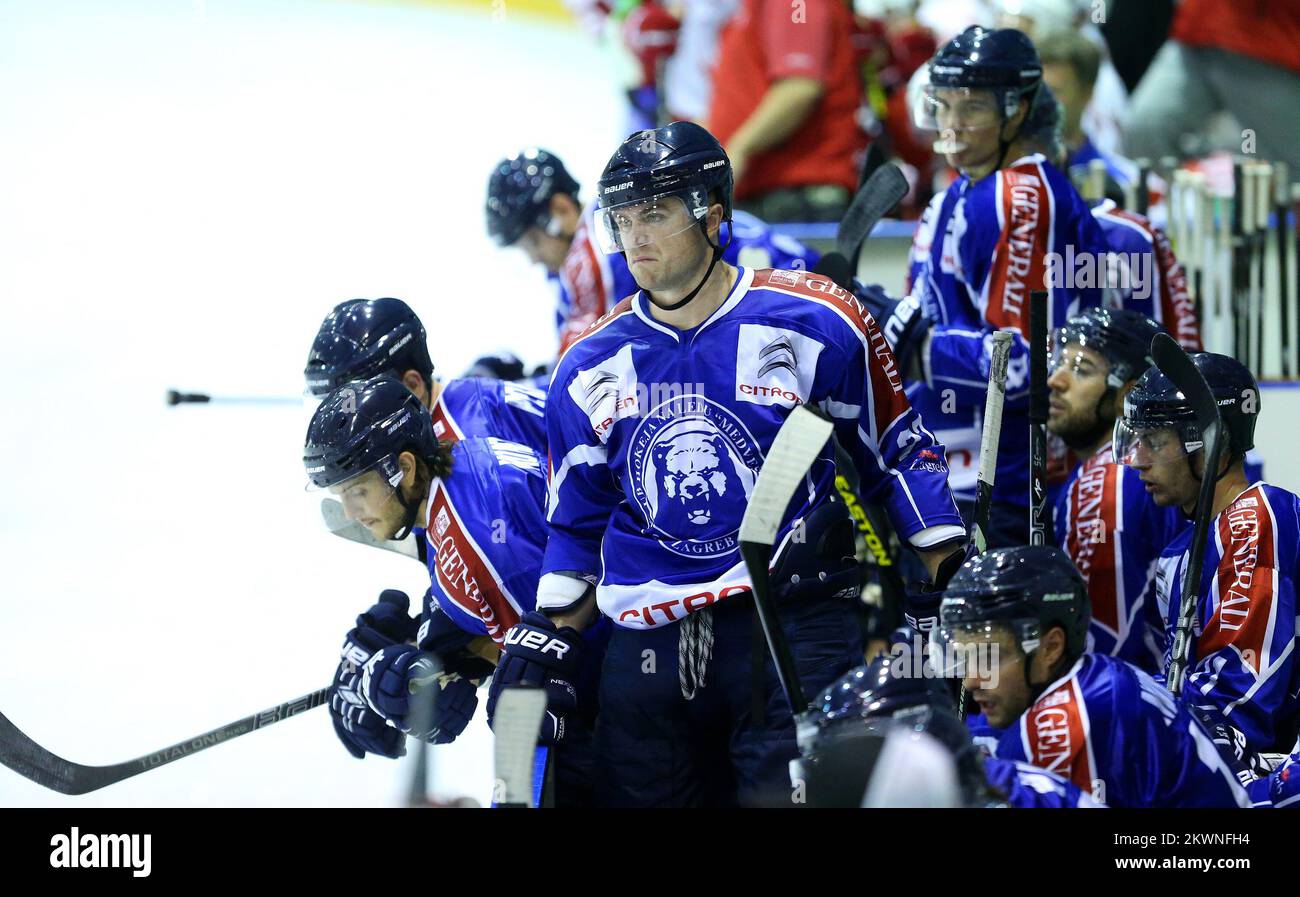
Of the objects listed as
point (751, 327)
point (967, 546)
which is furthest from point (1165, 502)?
point (751, 327)

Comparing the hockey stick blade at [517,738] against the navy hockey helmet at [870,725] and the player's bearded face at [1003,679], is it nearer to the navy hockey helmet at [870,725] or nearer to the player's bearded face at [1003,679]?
the navy hockey helmet at [870,725]

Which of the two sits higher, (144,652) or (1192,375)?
(1192,375)

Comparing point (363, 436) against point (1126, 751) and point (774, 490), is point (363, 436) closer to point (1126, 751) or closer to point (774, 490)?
point (774, 490)

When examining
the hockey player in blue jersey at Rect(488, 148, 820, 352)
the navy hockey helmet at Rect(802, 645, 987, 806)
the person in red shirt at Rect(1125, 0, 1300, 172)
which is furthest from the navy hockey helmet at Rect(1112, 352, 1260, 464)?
the person in red shirt at Rect(1125, 0, 1300, 172)

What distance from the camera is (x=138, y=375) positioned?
6891mm

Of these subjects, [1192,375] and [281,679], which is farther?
[281,679]

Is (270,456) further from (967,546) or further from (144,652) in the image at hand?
(967,546)

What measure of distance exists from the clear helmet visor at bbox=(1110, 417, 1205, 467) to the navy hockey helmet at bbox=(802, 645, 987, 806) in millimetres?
971

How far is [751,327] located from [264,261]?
541 centimetres

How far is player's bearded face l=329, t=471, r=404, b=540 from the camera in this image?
10.5 feet

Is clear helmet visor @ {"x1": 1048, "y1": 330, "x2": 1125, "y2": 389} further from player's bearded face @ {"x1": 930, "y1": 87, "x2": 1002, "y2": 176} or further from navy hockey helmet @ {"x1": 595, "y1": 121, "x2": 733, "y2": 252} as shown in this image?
navy hockey helmet @ {"x1": 595, "y1": 121, "x2": 733, "y2": 252}

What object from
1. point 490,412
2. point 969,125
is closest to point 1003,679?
point 490,412

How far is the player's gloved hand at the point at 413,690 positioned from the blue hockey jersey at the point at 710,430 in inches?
19.4

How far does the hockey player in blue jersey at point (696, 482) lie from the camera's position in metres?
2.70
